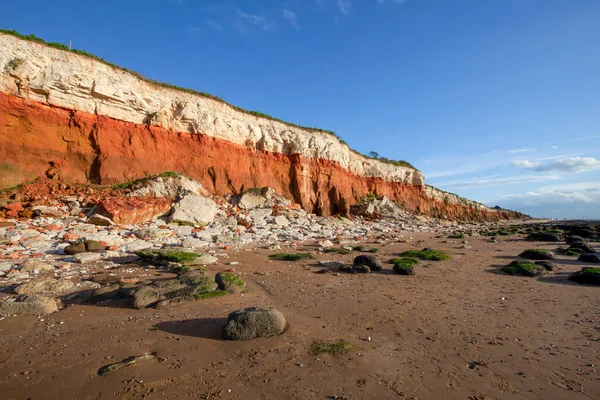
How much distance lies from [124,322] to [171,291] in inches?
44.1

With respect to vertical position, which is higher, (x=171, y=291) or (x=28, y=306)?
(x=171, y=291)

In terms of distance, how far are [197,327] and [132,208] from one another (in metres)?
12.1

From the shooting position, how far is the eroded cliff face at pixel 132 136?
1598cm

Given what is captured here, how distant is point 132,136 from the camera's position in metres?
19.6

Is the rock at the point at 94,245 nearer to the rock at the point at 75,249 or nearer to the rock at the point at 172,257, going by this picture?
the rock at the point at 75,249

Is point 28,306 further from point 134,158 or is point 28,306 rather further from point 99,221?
point 134,158

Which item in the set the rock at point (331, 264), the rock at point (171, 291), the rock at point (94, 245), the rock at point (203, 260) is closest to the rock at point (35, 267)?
the rock at point (94, 245)

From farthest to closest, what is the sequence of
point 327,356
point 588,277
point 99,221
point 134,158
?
point 134,158
point 99,221
point 588,277
point 327,356

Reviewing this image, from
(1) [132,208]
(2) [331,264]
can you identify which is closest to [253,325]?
(2) [331,264]

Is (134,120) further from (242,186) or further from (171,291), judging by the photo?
(171,291)

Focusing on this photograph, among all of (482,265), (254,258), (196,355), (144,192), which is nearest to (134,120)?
(144,192)

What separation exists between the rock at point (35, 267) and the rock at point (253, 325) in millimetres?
6490

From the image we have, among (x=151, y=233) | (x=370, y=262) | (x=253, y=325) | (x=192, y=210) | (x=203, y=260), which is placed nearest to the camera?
(x=253, y=325)

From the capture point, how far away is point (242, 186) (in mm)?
24203
